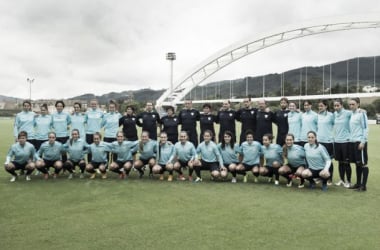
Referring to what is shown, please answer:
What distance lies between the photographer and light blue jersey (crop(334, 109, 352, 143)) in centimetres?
716

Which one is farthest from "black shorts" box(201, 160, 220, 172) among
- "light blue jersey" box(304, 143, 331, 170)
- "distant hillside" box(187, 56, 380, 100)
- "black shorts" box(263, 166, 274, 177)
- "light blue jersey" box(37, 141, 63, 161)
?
"distant hillside" box(187, 56, 380, 100)

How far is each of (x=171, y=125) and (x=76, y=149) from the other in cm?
215

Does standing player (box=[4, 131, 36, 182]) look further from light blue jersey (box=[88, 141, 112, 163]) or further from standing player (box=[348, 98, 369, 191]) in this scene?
standing player (box=[348, 98, 369, 191])

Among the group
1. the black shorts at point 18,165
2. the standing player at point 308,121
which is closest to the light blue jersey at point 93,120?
the black shorts at point 18,165

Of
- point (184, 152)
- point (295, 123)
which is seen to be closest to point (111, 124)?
point (184, 152)

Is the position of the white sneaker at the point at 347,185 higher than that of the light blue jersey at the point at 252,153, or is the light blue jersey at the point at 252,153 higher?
the light blue jersey at the point at 252,153

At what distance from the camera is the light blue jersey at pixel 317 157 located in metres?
6.92

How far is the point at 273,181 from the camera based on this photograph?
25.2 ft

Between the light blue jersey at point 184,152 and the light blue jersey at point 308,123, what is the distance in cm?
224

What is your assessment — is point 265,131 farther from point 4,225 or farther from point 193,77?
point 193,77

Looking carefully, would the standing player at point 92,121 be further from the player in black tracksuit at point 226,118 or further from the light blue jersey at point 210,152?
the player in black tracksuit at point 226,118

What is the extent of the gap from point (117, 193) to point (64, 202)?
0.94 m

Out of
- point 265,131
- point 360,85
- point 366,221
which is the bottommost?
point 366,221

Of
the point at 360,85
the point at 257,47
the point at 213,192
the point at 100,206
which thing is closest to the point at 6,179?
the point at 100,206
